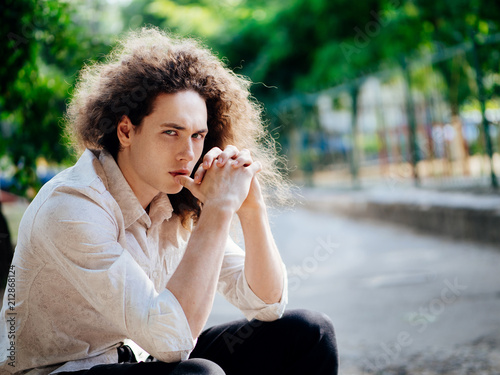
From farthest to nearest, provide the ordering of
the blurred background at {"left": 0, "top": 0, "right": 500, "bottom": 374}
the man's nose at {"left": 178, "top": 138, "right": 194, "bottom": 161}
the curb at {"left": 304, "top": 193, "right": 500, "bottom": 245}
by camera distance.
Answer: the curb at {"left": 304, "top": 193, "right": 500, "bottom": 245} < the blurred background at {"left": 0, "top": 0, "right": 500, "bottom": 374} < the man's nose at {"left": 178, "top": 138, "right": 194, "bottom": 161}

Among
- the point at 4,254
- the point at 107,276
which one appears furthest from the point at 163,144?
the point at 4,254

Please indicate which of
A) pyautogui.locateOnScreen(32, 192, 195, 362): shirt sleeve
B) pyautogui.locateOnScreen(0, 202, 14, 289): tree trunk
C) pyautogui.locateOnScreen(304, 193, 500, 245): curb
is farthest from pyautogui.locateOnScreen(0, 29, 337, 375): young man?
pyautogui.locateOnScreen(304, 193, 500, 245): curb

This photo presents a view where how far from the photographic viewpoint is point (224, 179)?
2.00m

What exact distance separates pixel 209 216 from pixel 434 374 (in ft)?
5.26

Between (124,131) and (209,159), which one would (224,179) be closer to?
(209,159)

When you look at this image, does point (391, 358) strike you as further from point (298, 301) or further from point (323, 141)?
point (323, 141)

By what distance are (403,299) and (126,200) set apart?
2905 mm

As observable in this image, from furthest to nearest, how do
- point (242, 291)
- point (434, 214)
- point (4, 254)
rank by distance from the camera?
1. point (434, 214)
2. point (4, 254)
3. point (242, 291)

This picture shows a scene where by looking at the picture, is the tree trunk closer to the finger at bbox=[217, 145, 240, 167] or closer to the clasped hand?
the clasped hand

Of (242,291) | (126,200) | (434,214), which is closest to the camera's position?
(126,200)

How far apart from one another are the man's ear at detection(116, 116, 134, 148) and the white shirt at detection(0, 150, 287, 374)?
15 centimetres

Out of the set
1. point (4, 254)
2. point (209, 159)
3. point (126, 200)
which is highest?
point (209, 159)

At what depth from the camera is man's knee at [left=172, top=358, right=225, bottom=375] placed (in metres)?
1.65

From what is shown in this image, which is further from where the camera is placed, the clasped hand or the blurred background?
the blurred background
